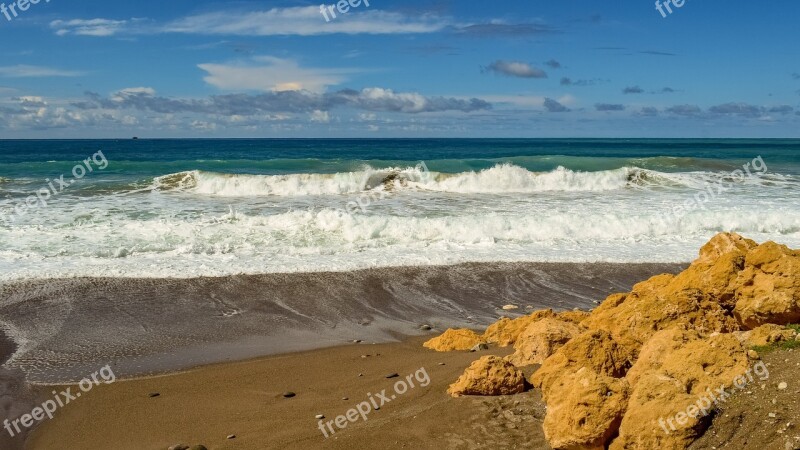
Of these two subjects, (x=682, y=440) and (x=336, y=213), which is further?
(x=336, y=213)

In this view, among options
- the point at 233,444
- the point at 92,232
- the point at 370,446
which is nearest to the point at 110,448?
the point at 233,444

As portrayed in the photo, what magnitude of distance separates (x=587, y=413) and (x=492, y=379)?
1167 millimetres

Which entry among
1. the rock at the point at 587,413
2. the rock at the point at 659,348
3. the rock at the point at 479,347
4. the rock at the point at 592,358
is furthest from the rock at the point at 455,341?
the rock at the point at 587,413

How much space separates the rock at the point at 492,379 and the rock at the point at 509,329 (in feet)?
5.19

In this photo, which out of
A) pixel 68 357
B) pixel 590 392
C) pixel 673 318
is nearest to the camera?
pixel 590 392

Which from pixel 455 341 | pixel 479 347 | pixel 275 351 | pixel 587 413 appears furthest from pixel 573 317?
pixel 275 351

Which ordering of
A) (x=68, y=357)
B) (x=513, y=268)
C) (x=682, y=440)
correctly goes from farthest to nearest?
(x=513, y=268)
(x=68, y=357)
(x=682, y=440)

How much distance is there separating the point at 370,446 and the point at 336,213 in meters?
10.1

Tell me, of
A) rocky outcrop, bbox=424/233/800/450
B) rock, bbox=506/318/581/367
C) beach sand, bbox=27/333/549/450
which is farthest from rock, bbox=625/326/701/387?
rock, bbox=506/318/581/367

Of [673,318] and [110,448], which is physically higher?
[673,318]

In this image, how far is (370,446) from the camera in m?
4.62

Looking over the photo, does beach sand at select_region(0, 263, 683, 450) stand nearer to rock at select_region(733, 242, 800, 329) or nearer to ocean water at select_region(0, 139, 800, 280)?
ocean water at select_region(0, 139, 800, 280)

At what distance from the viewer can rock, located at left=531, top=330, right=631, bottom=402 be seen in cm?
488

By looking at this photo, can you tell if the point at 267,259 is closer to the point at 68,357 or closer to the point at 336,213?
the point at 336,213
